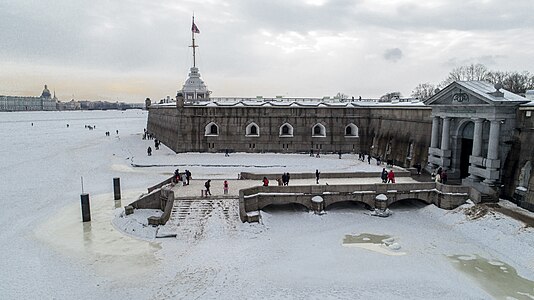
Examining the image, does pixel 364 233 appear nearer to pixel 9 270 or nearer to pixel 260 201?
pixel 260 201

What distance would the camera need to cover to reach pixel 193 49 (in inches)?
2163

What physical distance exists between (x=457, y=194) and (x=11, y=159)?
4013 cm

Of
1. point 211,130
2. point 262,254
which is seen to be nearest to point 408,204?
point 262,254

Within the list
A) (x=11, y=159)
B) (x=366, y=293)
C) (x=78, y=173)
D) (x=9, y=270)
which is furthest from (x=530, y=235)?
(x=11, y=159)

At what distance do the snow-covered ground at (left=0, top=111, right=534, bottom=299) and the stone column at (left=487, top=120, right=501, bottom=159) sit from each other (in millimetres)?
3204

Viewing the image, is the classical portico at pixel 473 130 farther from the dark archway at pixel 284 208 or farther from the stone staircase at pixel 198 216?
the stone staircase at pixel 198 216

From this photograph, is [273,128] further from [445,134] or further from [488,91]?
[488,91]

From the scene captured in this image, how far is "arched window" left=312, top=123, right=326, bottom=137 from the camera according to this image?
38.2 meters

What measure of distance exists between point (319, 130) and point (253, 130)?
6.40m

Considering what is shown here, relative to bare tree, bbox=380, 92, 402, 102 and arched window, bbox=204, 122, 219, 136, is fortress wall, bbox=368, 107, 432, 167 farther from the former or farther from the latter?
arched window, bbox=204, 122, 219, 136

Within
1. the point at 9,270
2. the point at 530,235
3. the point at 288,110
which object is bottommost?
the point at 9,270

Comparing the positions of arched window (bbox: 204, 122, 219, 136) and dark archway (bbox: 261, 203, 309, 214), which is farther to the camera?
arched window (bbox: 204, 122, 219, 136)

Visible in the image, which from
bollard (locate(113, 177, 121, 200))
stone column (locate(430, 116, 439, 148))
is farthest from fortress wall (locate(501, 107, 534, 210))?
bollard (locate(113, 177, 121, 200))

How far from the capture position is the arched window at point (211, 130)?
38.1 m
